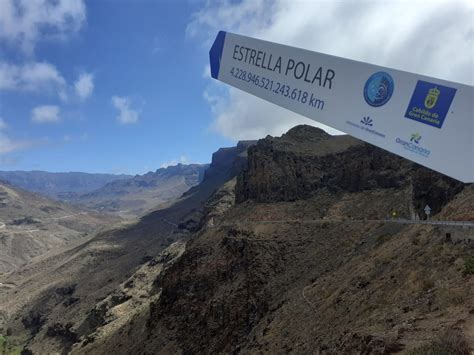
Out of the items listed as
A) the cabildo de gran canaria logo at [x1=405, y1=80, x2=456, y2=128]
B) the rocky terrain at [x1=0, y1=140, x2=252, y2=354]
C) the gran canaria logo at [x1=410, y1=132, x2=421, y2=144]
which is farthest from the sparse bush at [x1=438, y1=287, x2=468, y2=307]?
the rocky terrain at [x1=0, y1=140, x2=252, y2=354]

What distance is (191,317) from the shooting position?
4431 centimetres

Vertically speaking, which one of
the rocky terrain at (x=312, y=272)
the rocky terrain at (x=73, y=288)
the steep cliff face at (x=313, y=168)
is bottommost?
the rocky terrain at (x=73, y=288)

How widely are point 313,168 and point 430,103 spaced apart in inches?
2059

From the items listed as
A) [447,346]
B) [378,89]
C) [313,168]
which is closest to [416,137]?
[378,89]

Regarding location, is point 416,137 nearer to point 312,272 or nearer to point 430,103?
point 430,103

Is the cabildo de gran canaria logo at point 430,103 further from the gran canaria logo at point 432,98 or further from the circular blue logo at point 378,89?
the circular blue logo at point 378,89

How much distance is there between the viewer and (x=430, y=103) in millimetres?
7570

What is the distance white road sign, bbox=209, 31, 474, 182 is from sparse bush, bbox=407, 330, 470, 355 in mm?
4637

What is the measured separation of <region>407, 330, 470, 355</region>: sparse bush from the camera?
10125 mm

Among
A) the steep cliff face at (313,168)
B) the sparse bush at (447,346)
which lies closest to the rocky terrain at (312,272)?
the sparse bush at (447,346)

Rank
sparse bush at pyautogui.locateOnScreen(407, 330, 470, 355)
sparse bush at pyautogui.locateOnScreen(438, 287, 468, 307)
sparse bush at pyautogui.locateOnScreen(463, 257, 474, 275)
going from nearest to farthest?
1. sparse bush at pyautogui.locateOnScreen(407, 330, 470, 355)
2. sparse bush at pyautogui.locateOnScreen(438, 287, 468, 307)
3. sparse bush at pyautogui.locateOnScreen(463, 257, 474, 275)

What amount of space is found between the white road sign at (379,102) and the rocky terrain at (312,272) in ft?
16.0

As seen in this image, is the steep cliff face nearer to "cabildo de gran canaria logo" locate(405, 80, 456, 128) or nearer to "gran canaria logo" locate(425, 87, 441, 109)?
"cabildo de gran canaria logo" locate(405, 80, 456, 128)

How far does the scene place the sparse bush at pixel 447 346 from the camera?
33.2ft
